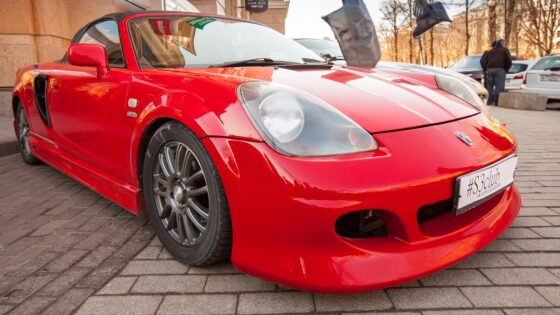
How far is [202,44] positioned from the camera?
2549mm

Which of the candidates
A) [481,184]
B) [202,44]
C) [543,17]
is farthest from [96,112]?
[543,17]

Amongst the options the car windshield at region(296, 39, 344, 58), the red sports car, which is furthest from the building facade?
the red sports car

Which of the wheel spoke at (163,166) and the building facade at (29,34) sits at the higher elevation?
the building facade at (29,34)

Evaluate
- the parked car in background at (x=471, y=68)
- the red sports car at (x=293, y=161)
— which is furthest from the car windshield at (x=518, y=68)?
the red sports car at (x=293, y=161)

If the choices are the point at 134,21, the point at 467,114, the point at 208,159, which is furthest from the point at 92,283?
the point at 467,114

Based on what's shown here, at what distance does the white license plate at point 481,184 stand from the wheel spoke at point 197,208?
1.01m

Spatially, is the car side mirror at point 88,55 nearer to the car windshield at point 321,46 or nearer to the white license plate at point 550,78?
the car windshield at point 321,46

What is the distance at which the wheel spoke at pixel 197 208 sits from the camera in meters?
1.85

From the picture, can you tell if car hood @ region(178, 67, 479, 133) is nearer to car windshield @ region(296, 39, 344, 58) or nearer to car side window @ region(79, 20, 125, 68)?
car side window @ region(79, 20, 125, 68)

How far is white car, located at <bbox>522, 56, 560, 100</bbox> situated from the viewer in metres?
10.4

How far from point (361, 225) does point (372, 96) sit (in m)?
0.65

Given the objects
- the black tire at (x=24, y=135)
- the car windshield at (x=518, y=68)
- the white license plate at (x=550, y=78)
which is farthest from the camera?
the car windshield at (x=518, y=68)

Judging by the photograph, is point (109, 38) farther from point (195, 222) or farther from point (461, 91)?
point (461, 91)

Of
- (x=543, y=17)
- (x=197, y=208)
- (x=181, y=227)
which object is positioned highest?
(x=543, y=17)
